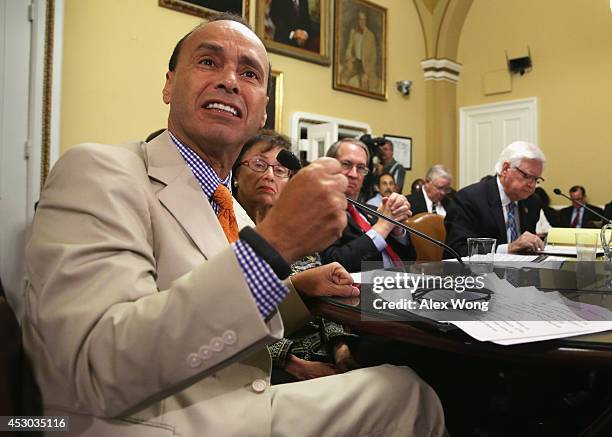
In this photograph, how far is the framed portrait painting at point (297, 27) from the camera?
5.72 meters

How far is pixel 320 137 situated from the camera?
620 cm

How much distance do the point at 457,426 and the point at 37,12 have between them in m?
4.33

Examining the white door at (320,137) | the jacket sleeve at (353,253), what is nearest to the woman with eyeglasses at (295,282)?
the jacket sleeve at (353,253)

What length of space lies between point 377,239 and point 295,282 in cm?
105

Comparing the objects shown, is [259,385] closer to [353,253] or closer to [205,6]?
[353,253]

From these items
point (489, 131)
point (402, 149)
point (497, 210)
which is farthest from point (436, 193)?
point (489, 131)

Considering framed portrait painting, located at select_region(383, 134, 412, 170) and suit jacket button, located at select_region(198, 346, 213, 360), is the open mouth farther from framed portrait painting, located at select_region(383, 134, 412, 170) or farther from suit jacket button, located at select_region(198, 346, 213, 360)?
framed portrait painting, located at select_region(383, 134, 412, 170)

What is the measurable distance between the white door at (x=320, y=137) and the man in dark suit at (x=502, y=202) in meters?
3.08

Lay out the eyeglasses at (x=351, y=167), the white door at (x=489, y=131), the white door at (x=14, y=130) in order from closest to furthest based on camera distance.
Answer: the eyeglasses at (x=351, y=167) < the white door at (x=14, y=130) < the white door at (x=489, y=131)

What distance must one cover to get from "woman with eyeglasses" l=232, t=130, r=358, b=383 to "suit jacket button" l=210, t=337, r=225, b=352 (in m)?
0.63

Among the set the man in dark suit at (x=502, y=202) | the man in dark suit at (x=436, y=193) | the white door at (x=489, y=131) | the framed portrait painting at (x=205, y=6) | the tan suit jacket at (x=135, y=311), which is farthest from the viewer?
the white door at (x=489, y=131)

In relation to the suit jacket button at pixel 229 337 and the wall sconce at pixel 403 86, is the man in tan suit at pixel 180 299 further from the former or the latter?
the wall sconce at pixel 403 86

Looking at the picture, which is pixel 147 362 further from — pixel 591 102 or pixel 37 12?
pixel 591 102

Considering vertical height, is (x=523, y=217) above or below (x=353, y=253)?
above
